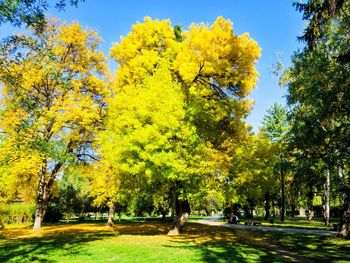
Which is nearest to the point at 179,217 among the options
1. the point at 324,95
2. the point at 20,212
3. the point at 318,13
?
the point at 324,95

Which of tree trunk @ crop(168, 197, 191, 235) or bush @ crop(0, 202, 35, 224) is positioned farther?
bush @ crop(0, 202, 35, 224)

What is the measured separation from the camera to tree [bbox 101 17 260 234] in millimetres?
18234

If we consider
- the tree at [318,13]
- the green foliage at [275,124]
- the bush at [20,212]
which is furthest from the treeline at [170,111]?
the green foliage at [275,124]

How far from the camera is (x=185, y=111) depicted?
1978 centimetres

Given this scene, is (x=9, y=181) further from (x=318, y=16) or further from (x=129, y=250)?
(x=318, y=16)

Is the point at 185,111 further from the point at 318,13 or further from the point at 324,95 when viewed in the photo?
the point at 318,13

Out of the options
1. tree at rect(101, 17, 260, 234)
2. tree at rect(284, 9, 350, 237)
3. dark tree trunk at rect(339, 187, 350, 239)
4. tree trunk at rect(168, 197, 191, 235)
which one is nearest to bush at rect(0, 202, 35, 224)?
tree at rect(101, 17, 260, 234)

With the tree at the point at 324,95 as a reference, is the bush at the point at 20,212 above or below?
below

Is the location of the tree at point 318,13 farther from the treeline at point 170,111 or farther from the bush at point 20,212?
the bush at point 20,212

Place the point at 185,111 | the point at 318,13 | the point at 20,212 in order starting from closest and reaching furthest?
the point at 318,13 → the point at 185,111 → the point at 20,212

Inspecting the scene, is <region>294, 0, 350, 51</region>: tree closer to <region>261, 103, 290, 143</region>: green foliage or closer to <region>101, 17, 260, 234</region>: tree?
<region>101, 17, 260, 234</region>: tree

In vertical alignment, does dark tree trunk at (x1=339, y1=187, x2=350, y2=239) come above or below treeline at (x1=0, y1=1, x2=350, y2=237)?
below

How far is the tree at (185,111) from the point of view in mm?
18234

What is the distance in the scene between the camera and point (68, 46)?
27.8 meters
